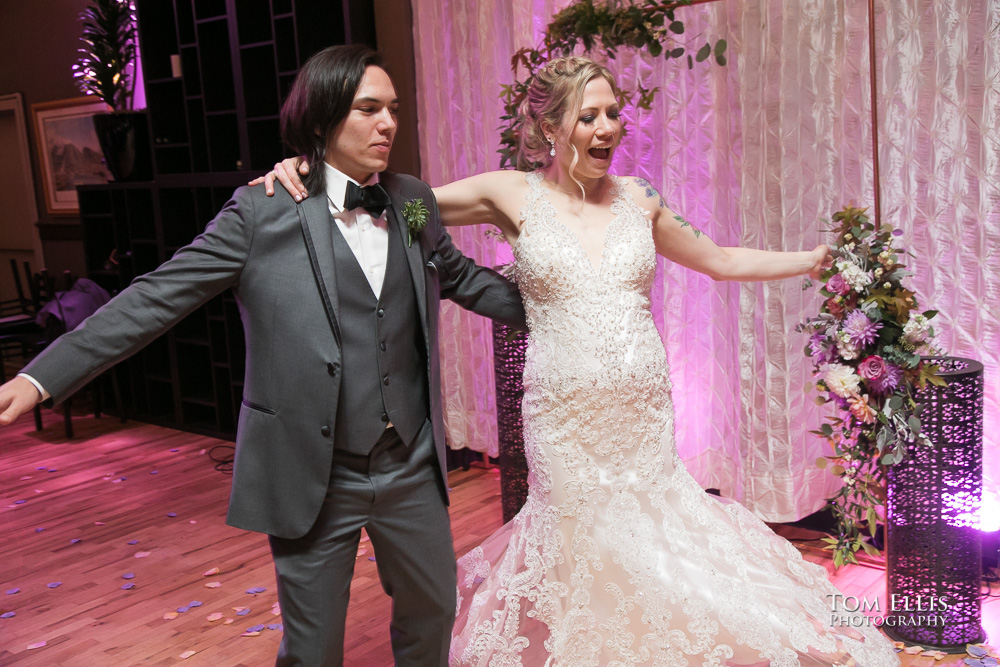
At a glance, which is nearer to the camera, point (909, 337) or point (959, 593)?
point (909, 337)

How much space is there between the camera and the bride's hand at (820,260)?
2971mm

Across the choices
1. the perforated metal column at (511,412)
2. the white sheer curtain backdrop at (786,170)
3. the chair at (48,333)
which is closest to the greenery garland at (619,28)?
the white sheer curtain backdrop at (786,170)

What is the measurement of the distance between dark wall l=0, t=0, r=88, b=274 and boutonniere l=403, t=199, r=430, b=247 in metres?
6.27

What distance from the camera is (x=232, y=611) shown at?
12.1 feet

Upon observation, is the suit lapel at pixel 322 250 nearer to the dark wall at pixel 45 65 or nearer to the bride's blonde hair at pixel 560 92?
the bride's blonde hair at pixel 560 92

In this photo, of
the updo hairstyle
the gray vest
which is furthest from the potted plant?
the gray vest

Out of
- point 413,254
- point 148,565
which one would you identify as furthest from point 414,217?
point 148,565

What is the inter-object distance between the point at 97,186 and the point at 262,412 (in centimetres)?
530

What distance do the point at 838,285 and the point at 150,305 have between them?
211cm

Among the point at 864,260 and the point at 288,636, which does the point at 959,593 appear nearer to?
the point at 864,260

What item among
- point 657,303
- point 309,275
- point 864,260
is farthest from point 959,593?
point 309,275

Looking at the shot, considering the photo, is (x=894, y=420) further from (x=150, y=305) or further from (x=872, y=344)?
(x=150, y=305)

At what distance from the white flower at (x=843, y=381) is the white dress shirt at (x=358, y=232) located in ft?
5.21

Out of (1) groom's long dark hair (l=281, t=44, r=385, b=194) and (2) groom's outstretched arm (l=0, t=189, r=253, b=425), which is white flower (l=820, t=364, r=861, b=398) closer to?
(1) groom's long dark hair (l=281, t=44, r=385, b=194)
